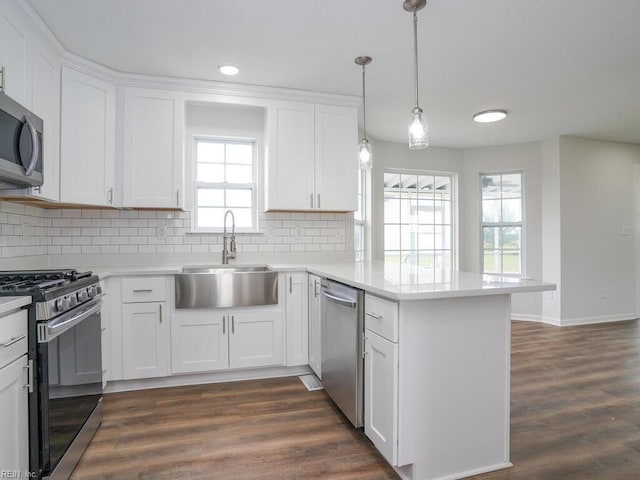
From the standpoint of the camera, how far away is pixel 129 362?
9.12ft

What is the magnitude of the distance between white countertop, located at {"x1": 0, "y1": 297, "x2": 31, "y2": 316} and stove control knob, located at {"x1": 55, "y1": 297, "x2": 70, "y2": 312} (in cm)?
14

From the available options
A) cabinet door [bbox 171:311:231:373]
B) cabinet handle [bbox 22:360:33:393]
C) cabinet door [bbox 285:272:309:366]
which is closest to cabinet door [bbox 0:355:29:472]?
cabinet handle [bbox 22:360:33:393]

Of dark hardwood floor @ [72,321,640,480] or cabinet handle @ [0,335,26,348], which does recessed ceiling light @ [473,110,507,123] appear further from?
cabinet handle @ [0,335,26,348]

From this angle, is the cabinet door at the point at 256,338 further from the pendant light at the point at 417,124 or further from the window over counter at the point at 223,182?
the pendant light at the point at 417,124

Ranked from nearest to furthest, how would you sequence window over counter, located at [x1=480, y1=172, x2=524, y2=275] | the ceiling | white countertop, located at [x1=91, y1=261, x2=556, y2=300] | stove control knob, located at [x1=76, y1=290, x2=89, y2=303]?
1. white countertop, located at [x1=91, y1=261, x2=556, y2=300]
2. stove control knob, located at [x1=76, y1=290, x2=89, y2=303]
3. the ceiling
4. window over counter, located at [x1=480, y1=172, x2=524, y2=275]

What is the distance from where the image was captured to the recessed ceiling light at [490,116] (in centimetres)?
388

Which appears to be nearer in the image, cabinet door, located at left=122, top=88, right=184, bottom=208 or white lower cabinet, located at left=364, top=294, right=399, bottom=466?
white lower cabinet, located at left=364, top=294, right=399, bottom=466

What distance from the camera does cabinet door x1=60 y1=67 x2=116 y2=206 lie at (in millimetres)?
2629

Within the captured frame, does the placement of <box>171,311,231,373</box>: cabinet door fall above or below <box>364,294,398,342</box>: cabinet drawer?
below

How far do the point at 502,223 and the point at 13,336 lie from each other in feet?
18.1

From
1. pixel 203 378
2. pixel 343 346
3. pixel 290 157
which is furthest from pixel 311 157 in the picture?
pixel 203 378

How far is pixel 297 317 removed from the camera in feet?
10.1

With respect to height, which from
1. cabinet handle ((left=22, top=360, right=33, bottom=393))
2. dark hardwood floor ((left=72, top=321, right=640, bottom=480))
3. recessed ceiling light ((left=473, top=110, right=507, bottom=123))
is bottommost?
dark hardwood floor ((left=72, top=321, right=640, bottom=480))

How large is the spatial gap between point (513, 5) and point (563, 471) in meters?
2.48
